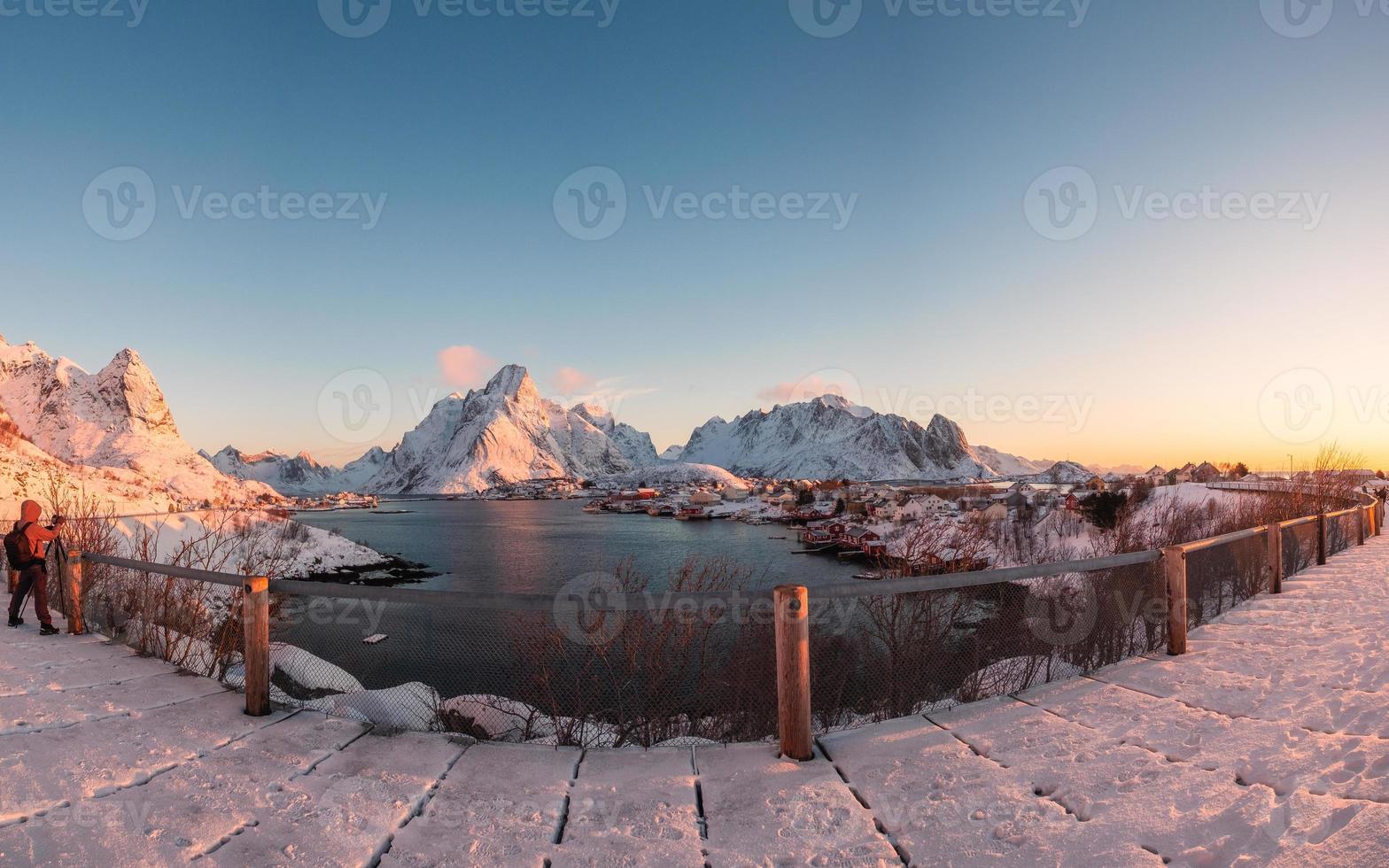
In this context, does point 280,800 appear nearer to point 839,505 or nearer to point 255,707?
point 255,707

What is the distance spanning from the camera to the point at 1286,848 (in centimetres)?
314

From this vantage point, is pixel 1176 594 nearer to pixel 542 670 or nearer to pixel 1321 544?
pixel 542 670

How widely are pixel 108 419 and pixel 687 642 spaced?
18617cm

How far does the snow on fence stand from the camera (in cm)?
523

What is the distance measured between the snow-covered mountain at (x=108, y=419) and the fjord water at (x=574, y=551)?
22.0 metres

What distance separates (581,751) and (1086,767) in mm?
3319

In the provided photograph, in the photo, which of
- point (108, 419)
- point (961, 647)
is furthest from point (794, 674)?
point (108, 419)

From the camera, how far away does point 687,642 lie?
402 inches

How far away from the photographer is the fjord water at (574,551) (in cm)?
4403

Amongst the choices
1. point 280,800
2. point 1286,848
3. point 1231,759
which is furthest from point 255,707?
point 1231,759

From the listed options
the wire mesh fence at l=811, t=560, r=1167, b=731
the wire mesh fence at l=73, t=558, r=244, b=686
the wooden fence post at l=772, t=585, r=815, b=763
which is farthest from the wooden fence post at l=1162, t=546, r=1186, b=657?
the wire mesh fence at l=73, t=558, r=244, b=686

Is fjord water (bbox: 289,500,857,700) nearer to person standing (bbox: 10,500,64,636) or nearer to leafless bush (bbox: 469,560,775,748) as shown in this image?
leafless bush (bbox: 469,560,775,748)

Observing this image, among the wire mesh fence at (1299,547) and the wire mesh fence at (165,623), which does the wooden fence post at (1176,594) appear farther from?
the wire mesh fence at (165,623)

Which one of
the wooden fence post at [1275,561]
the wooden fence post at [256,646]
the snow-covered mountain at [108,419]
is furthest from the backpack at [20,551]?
the snow-covered mountain at [108,419]
